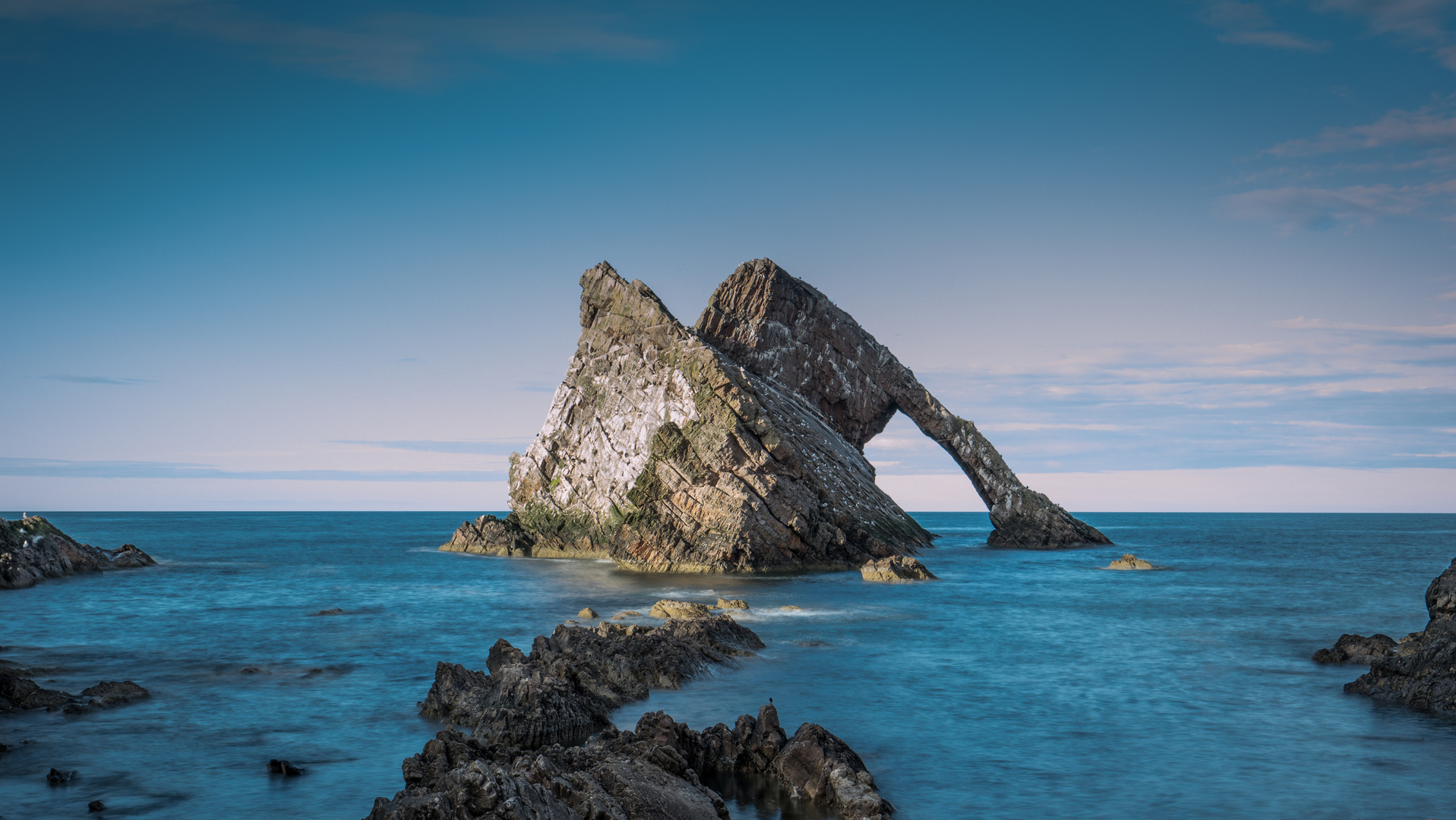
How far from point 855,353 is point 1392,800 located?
170 feet

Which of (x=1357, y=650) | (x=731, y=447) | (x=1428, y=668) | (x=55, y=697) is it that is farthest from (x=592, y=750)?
(x=731, y=447)

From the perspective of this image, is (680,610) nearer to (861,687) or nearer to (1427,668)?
(861,687)

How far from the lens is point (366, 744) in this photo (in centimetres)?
1512

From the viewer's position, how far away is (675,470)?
45.6m

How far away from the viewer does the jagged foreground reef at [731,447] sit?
4431cm

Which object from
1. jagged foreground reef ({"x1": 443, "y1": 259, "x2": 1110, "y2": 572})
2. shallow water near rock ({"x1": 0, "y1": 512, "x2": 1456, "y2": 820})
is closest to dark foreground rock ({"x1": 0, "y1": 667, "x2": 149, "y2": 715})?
shallow water near rock ({"x1": 0, "y1": 512, "x2": 1456, "y2": 820})

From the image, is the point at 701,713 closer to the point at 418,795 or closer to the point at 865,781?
the point at 865,781

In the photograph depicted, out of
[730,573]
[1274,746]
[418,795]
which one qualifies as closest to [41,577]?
[730,573]

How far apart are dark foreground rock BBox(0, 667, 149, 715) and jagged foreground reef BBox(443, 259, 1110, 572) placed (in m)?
27.9

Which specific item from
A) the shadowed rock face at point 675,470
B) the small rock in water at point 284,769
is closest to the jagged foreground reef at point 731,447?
the shadowed rock face at point 675,470

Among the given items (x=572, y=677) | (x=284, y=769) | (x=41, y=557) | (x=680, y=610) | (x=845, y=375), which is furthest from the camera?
(x=845, y=375)

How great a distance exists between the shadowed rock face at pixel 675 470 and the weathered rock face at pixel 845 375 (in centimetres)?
316

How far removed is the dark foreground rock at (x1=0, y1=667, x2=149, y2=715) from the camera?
54.5ft

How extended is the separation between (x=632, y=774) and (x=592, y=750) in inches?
43.9
